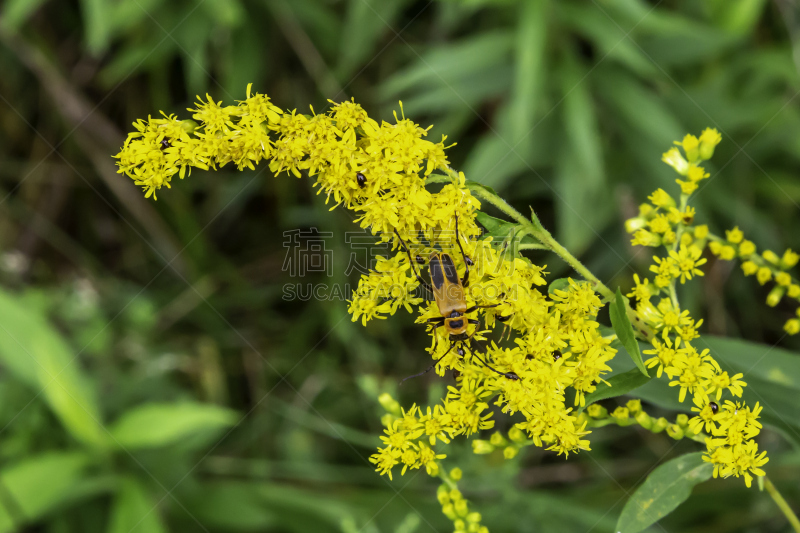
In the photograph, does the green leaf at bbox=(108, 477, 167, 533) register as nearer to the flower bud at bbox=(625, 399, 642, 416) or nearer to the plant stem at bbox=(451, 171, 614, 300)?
the flower bud at bbox=(625, 399, 642, 416)

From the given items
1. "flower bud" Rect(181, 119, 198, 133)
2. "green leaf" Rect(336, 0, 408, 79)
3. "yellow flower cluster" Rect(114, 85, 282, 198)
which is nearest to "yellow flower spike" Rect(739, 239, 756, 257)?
"yellow flower cluster" Rect(114, 85, 282, 198)

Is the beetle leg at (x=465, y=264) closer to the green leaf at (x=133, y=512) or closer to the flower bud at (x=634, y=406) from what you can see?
the flower bud at (x=634, y=406)

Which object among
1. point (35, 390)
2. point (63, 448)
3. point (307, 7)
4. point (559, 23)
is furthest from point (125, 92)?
point (559, 23)

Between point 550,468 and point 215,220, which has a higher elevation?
point 215,220

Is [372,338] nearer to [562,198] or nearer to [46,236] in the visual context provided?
[562,198]

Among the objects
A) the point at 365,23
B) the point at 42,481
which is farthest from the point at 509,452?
the point at 365,23

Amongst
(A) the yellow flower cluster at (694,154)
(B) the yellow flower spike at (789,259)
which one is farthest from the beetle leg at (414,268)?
(B) the yellow flower spike at (789,259)

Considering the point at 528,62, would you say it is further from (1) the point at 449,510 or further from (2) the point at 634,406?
(1) the point at 449,510

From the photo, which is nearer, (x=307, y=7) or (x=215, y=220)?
(x=307, y=7)
